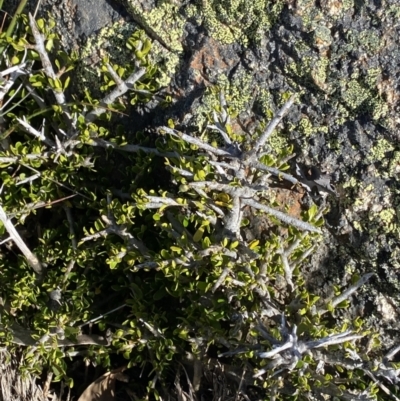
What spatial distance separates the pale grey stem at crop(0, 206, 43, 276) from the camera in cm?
211

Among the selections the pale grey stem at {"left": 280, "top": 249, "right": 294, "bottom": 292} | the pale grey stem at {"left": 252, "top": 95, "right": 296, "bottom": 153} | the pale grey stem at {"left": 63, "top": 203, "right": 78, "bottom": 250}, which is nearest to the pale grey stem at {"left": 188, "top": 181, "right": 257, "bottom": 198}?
the pale grey stem at {"left": 252, "top": 95, "right": 296, "bottom": 153}

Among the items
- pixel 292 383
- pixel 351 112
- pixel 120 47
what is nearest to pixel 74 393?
pixel 292 383

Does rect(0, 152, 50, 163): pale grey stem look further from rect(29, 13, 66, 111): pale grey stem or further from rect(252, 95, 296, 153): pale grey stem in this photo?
rect(252, 95, 296, 153): pale grey stem

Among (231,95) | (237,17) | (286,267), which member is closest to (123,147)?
(231,95)

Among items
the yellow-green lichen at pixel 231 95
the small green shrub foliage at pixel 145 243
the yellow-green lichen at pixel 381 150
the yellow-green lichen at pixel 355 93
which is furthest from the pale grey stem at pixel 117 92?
the yellow-green lichen at pixel 381 150

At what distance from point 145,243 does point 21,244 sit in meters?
0.44

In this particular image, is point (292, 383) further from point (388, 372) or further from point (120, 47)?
point (120, 47)

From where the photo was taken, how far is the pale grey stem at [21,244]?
2111mm

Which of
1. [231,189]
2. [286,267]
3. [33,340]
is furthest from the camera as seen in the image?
[33,340]

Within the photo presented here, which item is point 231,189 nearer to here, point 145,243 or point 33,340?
point 145,243

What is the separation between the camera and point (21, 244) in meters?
2.22

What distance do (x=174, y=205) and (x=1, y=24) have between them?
3.50 ft

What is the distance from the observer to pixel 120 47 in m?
2.20

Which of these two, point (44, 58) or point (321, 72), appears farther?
point (44, 58)
